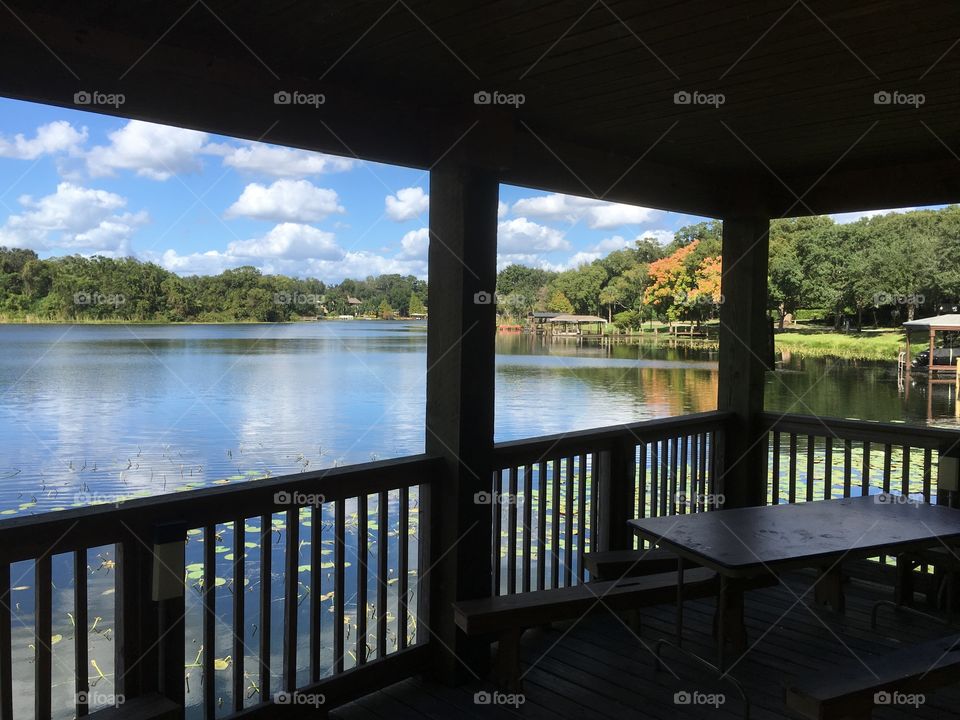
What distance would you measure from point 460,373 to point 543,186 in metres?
1.16

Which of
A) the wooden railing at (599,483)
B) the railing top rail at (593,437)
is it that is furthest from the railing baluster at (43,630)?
the railing top rail at (593,437)

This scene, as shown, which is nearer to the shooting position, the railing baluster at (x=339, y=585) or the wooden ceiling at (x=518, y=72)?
the wooden ceiling at (x=518, y=72)

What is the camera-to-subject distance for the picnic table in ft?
9.04

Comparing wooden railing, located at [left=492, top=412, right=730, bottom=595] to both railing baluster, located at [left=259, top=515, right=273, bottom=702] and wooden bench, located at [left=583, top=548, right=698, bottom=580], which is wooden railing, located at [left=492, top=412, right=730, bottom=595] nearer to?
wooden bench, located at [left=583, top=548, right=698, bottom=580]

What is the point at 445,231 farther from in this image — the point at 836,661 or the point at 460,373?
the point at 836,661

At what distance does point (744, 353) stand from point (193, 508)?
11.8 feet

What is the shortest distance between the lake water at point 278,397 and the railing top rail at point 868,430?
24.1 ft

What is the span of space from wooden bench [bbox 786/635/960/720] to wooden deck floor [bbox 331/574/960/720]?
0.12m

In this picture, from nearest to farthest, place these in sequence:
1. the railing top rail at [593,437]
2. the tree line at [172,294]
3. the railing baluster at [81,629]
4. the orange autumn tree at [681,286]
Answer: the railing baluster at [81,629], the railing top rail at [593,437], the tree line at [172,294], the orange autumn tree at [681,286]

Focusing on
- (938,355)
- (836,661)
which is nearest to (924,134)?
(836,661)

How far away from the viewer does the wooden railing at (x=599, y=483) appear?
3.59 meters

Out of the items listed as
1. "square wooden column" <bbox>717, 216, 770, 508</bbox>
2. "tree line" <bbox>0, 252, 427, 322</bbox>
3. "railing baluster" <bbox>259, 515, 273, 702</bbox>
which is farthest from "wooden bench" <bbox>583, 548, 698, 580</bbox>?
"tree line" <bbox>0, 252, 427, 322</bbox>

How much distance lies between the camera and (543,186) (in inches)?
143

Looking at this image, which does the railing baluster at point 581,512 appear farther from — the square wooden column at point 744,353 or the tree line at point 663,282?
the tree line at point 663,282
